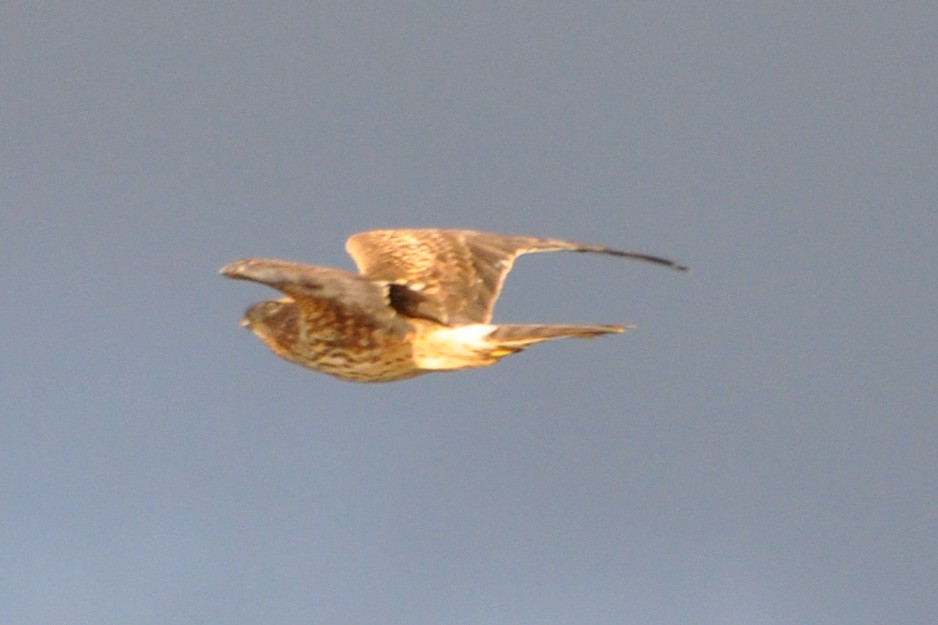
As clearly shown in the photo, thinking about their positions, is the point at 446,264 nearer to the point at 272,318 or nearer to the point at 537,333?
the point at 272,318

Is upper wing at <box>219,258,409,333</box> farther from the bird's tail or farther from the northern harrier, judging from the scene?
the bird's tail

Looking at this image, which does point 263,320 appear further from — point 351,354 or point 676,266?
point 676,266

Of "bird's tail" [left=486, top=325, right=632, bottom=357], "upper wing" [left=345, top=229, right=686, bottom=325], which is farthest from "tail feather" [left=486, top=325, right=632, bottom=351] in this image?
"upper wing" [left=345, top=229, right=686, bottom=325]

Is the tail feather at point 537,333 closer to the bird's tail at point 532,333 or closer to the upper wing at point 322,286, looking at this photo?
the bird's tail at point 532,333

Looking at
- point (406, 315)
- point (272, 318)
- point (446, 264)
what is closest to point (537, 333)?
point (406, 315)

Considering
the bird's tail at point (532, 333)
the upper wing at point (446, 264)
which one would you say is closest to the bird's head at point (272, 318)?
the upper wing at point (446, 264)

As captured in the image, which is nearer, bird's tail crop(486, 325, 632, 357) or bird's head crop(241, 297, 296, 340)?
bird's tail crop(486, 325, 632, 357)
